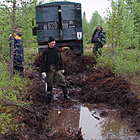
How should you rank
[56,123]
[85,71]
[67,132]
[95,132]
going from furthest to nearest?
[85,71] → [56,123] → [95,132] → [67,132]

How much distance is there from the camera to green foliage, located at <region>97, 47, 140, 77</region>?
720cm

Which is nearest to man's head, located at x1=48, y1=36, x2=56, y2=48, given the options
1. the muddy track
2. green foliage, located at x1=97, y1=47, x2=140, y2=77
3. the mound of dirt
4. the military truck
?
the muddy track

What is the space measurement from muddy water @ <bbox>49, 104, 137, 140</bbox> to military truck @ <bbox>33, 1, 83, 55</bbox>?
5.78 m

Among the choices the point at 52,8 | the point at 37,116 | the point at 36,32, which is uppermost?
the point at 52,8

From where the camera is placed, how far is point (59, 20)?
1111cm

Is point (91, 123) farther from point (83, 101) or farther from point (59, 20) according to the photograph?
point (59, 20)

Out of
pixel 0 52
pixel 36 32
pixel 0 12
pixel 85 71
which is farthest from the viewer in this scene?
pixel 36 32

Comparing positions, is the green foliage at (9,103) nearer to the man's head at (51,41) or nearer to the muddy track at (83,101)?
the muddy track at (83,101)

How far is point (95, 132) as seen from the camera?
14.8ft

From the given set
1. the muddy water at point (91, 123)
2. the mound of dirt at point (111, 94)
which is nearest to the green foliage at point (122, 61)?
the mound of dirt at point (111, 94)

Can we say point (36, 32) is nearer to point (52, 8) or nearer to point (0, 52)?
point (52, 8)

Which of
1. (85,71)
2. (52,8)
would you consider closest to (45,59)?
(85,71)

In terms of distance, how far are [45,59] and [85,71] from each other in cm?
418

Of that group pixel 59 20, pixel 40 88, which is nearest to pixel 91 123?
pixel 40 88
